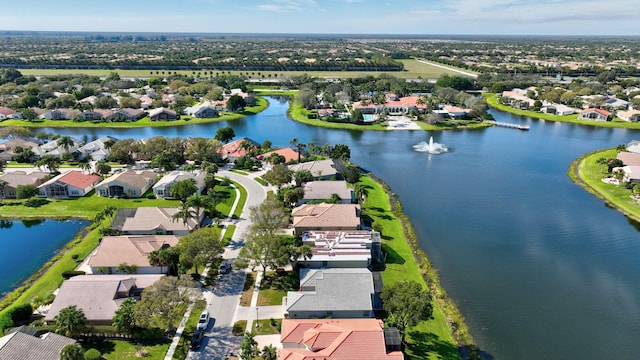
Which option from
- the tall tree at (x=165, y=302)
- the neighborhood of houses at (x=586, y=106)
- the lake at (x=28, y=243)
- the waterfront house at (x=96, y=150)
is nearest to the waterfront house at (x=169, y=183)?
the lake at (x=28, y=243)

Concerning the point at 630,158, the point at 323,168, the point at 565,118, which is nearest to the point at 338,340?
the point at 323,168

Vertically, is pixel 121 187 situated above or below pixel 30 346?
above

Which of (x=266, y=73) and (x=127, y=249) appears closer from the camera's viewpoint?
(x=127, y=249)

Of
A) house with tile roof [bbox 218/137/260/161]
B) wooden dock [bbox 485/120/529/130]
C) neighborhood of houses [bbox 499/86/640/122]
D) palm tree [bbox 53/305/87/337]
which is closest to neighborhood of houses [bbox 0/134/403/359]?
palm tree [bbox 53/305/87/337]

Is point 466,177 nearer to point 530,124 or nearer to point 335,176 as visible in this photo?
point 335,176

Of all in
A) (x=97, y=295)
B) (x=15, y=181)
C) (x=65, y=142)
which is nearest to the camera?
(x=97, y=295)

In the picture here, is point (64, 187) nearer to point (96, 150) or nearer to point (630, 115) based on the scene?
point (96, 150)
